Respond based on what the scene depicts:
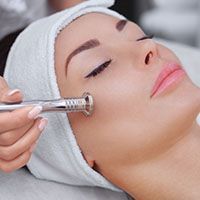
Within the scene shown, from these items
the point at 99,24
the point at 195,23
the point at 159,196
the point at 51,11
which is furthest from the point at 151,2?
the point at 159,196

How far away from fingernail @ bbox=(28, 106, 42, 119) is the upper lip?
0.23 m

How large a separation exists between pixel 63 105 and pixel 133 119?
144mm

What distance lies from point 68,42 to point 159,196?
0.36m

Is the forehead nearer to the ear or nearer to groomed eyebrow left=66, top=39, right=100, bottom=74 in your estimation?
groomed eyebrow left=66, top=39, right=100, bottom=74

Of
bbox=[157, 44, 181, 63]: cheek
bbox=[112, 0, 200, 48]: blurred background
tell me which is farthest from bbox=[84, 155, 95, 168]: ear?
bbox=[112, 0, 200, 48]: blurred background

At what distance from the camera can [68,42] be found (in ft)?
3.09

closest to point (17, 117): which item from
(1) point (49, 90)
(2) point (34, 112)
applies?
(2) point (34, 112)

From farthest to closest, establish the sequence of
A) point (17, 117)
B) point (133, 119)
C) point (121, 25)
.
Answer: point (121, 25) → point (133, 119) → point (17, 117)

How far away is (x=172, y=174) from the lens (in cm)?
90

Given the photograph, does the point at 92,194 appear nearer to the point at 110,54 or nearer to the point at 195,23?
the point at 110,54

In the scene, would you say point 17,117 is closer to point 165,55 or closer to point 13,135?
point 13,135

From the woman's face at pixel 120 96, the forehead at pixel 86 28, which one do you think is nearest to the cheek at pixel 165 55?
the woman's face at pixel 120 96

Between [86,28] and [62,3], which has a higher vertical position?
[86,28]

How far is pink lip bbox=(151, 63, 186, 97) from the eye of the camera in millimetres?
884
